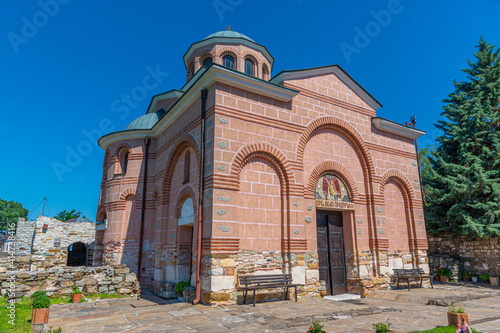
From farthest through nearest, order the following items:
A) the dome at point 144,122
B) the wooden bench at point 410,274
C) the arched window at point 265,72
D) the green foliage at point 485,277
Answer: the arched window at point 265,72 → the dome at point 144,122 → the green foliage at point 485,277 → the wooden bench at point 410,274

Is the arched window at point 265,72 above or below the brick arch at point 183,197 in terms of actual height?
above

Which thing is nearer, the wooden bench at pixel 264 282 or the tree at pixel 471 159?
the wooden bench at pixel 264 282

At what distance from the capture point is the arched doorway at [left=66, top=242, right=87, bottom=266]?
65.9 ft

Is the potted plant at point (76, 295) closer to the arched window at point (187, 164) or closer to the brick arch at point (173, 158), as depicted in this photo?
the brick arch at point (173, 158)

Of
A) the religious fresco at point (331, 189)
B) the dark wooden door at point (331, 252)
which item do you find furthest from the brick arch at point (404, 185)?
the dark wooden door at point (331, 252)

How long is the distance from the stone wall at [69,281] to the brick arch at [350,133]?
7503 millimetres

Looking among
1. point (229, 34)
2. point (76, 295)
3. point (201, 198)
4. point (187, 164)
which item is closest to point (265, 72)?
point (229, 34)

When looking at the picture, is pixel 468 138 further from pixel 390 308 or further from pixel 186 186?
pixel 186 186

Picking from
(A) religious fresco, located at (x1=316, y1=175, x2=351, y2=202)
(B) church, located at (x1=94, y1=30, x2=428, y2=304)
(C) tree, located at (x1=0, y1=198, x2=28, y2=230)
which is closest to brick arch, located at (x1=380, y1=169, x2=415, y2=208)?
(B) church, located at (x1=94, y1=30, x2=428, y2=304)

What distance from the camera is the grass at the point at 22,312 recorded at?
5.26 meters

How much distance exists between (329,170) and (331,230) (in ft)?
6.94

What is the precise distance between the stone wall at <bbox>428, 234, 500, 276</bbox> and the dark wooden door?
6989 mm

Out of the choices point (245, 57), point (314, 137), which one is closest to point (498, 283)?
point (314, 137)

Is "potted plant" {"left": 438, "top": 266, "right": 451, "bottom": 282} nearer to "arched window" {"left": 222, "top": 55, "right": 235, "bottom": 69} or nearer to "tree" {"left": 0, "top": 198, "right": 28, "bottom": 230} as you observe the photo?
"arched window" {"left": 222, "top": 55, "right": 235, "bottom": 69}
